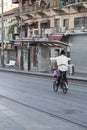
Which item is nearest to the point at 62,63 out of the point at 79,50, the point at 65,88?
the point at 65,88

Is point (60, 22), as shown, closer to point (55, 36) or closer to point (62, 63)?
point (55, 36)

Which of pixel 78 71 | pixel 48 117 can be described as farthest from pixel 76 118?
pixel 78 71

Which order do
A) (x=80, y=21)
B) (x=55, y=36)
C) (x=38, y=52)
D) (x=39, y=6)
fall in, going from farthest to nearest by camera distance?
(x=39, y=6)
(x=38, y=52)
(x=55, y=36)
(x=80, y=21)

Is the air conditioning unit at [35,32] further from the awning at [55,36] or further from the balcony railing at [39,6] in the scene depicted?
the awning at [55,36]

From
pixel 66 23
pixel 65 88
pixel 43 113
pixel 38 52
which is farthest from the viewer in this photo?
pixel 38 52

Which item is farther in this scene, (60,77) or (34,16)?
(34,16)

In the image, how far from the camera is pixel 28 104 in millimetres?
17203

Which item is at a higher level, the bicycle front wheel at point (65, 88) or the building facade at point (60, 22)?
the building facade at point (60, 22)

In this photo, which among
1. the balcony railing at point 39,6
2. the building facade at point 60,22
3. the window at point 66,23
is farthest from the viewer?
the window at point 66,23

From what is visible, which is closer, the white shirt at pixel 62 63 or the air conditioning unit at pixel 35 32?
the white shirt at pixel 62 63

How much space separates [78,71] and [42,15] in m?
12.3

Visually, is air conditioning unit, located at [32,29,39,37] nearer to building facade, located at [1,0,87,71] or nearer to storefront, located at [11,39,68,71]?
building facade, located at [1,0,87,71]

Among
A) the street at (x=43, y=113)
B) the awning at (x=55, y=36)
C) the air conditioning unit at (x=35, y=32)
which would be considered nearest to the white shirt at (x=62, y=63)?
the street at (x=43, y=113)

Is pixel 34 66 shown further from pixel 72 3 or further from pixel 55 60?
pixel 55 60
